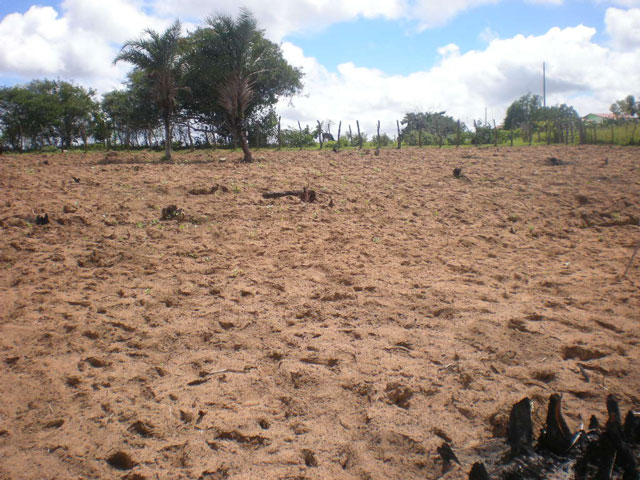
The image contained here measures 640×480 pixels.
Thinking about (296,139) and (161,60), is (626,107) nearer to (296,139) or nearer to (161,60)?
(296,139)

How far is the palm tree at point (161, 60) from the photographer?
13.9 metres

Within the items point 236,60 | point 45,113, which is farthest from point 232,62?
point 45,113

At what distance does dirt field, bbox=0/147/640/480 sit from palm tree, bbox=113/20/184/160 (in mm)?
7585

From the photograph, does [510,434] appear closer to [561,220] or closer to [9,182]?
[561,220]

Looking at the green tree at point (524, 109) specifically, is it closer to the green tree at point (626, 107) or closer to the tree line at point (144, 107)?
the green tree at point (626, 107)

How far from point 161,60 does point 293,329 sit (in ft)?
43.3

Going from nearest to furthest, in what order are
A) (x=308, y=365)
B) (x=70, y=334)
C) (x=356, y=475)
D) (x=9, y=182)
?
(x=356, y=475)
(x=308, y=365)
(x=70, y=334)
(x=9, y=182)

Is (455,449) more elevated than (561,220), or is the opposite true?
(561,220)

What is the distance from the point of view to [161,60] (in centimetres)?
1422

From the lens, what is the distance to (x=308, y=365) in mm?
3484

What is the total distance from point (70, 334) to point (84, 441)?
1.40 meters

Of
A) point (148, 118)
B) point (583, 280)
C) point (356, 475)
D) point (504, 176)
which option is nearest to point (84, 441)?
point (356, 475)

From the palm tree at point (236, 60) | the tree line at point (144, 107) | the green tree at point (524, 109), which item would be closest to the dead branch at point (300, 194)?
the palm tree at point (236, 60)

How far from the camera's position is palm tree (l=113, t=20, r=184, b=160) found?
13.9 meters
